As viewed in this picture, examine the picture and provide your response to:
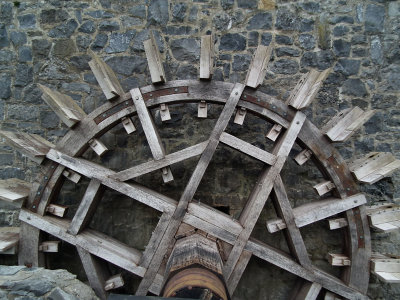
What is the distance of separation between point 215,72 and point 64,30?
1.95 meters

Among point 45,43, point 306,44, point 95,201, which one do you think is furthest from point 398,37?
point 45,43

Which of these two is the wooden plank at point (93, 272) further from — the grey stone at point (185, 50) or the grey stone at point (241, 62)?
the grey stone at point (241, 62)

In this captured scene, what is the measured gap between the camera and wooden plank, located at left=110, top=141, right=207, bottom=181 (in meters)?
3.01

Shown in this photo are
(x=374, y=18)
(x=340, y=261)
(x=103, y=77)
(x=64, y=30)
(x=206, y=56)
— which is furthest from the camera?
(x=64, y=30)

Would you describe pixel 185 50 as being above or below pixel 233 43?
below

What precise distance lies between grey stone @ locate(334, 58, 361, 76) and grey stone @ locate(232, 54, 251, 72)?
1.08 m

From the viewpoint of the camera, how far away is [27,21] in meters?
3.84

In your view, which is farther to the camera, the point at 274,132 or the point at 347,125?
the point at 274,132

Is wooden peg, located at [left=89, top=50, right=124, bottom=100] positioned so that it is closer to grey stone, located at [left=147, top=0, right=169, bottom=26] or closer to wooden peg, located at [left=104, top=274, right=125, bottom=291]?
grey stone, located at [left=147, top=0, right=169, bottom=26]

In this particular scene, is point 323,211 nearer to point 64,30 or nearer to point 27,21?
point 64,30

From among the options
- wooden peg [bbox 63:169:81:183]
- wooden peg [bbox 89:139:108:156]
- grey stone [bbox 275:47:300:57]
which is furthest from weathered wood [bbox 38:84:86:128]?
grey stone [bbox 275:47:300:57]

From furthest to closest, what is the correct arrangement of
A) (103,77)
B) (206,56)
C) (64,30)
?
1. (64,30)
2. (103,77)
3. (206,56)

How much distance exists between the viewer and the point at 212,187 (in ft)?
12.4

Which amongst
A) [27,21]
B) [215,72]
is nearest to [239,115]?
[215,72]
